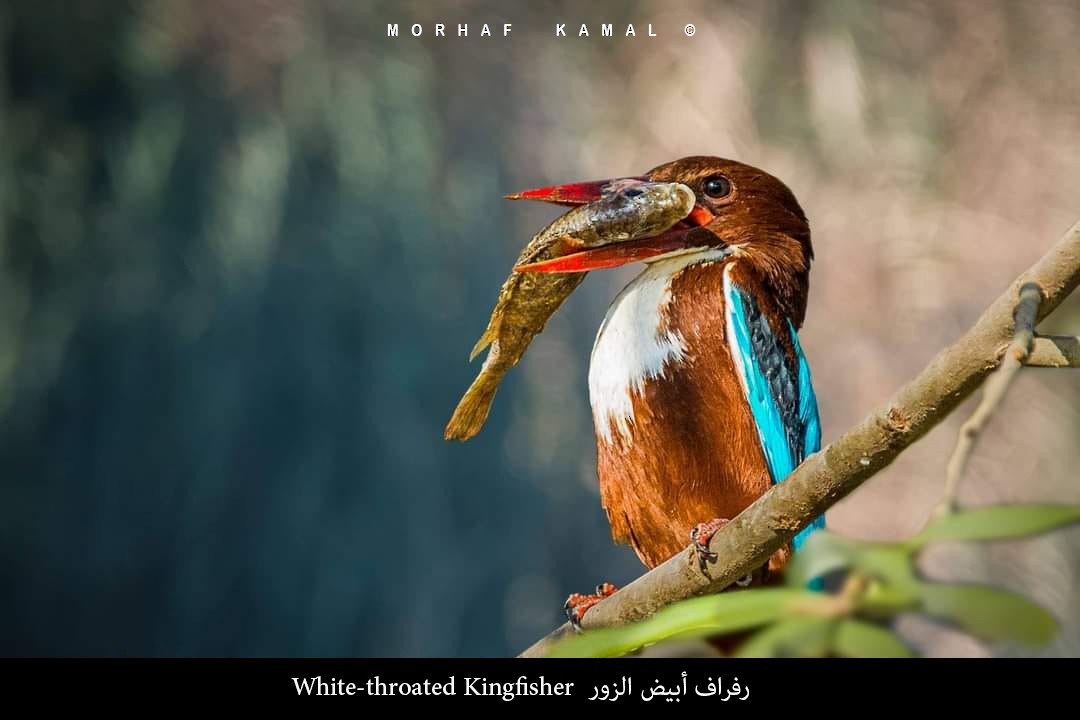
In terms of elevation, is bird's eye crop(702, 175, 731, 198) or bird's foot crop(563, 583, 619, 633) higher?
bird's eye crop(702, 175, 731, 198)

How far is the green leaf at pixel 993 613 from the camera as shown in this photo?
42cm

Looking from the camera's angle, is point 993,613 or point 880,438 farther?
point 880,438

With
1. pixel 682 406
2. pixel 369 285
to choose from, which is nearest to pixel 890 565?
pixel 682 406

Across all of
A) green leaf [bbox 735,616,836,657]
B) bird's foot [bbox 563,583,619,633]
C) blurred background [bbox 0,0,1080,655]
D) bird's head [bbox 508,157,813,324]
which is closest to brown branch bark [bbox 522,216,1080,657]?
bird's foot [bbox 563,583,619,633]

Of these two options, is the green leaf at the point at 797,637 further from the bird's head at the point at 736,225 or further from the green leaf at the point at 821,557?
the bird's head at the point at 736,225

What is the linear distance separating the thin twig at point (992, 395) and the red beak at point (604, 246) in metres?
0.72

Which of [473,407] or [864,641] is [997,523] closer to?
[864,641]

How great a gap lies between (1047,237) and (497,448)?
174cm

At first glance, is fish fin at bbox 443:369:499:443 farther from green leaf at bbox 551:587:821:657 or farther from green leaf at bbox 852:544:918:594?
green leaf at bbox 852:544:918:594

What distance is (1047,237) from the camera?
3451mm

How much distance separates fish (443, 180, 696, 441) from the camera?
1.48m

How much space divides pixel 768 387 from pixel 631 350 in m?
0.18

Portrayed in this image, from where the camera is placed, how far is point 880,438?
0.88 m
